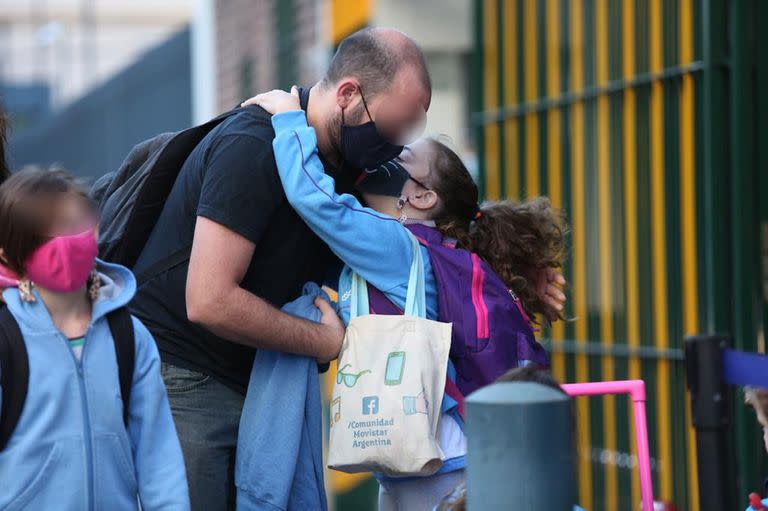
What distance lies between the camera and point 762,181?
17.1 ft

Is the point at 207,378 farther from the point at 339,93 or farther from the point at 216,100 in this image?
the point at 216,100

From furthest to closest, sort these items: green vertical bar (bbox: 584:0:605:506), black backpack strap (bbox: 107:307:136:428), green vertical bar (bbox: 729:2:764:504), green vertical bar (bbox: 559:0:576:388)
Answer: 1. green vertical bar (bbox: 559:0:576:388)
2. green vertical bar (bbox: 584:0:605:506)
3. green vertical bar (bbox: 729:2:764:504)
4. black backpack strap (bbox: 107:307:136:428)

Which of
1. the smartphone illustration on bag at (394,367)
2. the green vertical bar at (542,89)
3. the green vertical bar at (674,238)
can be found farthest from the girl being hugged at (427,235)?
the green vertical bar at (542,89)

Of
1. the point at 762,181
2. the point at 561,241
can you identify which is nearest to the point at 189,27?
the point at 762,181

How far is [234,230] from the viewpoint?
10.7 feet

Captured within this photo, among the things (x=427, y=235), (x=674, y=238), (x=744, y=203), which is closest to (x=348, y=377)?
(x=427, y=235)

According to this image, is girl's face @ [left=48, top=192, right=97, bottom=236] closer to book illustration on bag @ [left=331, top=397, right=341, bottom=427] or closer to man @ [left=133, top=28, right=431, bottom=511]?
man @ [left=133, top=28, right=431, bottom=511]

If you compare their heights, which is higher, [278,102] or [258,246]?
[278,102]

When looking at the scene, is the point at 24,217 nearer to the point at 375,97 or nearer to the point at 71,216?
the point at 71,216

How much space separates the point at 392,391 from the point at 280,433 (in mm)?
324

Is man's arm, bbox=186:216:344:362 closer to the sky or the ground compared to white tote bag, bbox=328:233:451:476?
closer to the sky

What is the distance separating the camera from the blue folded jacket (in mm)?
3467

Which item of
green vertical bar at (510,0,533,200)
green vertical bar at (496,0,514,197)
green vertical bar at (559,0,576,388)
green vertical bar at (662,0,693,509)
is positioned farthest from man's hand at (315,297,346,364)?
green vertical bar at (496,0,514,197)

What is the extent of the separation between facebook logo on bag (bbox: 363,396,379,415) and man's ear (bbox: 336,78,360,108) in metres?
0.76
